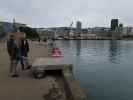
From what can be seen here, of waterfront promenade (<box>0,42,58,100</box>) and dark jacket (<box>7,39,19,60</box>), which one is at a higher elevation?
dark jacket (<box>7,39,19,60</box>)

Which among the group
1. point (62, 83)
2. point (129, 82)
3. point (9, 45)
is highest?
point (9, 45)

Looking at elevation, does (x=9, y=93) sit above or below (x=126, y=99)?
above

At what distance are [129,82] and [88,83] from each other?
2.79 m

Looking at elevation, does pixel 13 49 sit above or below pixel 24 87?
above

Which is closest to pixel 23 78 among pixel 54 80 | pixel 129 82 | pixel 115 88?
pixel 54 80

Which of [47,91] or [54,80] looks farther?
[54,80]

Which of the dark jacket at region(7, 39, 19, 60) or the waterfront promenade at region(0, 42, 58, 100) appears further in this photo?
the dark jacket at region(7, 39, 19, 60)

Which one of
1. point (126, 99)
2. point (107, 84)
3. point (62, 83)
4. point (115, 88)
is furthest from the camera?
point (107, 84)

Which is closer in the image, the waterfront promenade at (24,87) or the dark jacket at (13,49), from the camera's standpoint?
the waterfront promenade at (24,87)

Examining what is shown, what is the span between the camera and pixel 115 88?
10719mm

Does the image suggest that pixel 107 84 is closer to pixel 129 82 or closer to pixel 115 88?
pixel 115 88

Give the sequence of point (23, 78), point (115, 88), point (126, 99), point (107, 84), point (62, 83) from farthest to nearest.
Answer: point (107, 84), point (115, 88), point (126, 99), point (23, 78), point (62, 83)

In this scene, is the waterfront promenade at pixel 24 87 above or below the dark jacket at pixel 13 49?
below

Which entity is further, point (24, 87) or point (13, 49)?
point (13, 49)
